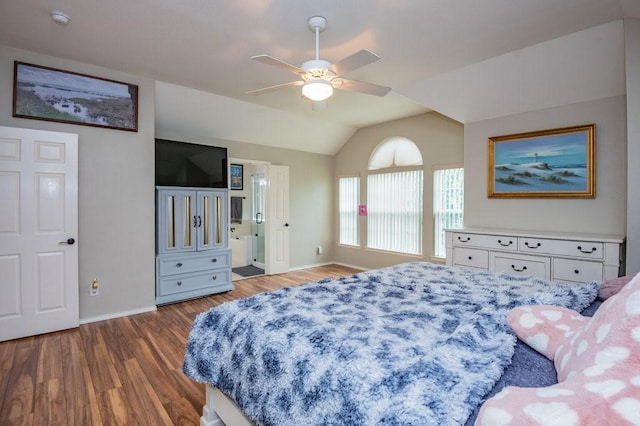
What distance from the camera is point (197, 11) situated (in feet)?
7.64

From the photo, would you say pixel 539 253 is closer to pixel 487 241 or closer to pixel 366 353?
pixel 487 241

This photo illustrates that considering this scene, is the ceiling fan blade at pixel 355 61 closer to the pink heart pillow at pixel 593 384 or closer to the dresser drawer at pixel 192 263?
the pink heart pillow at pixel 593 384

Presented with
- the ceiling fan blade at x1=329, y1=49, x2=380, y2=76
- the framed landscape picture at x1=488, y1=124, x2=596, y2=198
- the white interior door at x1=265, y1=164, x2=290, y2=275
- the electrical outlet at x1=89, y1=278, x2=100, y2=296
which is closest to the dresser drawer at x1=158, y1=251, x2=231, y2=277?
the electrical outlet at x1=89, y1=278, x2=100, y2=296

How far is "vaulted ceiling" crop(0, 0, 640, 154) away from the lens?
2.29m

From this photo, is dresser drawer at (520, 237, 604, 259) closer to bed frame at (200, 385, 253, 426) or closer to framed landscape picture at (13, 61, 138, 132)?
bed frame at (200, 385, 253, 426)

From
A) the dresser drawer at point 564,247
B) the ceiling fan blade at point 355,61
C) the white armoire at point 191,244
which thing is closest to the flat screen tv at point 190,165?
the white armoire at point 191,244

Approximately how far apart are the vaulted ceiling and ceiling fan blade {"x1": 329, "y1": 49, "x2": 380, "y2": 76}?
0.44 meters

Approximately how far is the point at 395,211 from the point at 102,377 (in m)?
4.46

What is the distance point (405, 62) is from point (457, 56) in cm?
48

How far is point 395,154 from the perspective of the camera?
216 inches

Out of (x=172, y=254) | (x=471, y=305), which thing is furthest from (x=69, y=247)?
(x=471, y=305)

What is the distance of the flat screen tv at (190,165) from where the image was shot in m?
4.09

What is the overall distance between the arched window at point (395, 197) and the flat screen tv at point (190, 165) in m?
2.67

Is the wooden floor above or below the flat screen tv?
below
